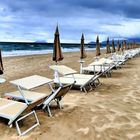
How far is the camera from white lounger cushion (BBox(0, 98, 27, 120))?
5168 mm

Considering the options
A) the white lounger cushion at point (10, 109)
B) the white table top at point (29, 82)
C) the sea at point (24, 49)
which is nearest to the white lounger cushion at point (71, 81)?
the white table top at point (29, 82)

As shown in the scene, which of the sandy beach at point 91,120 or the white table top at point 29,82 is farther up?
the white table top at point 29,82

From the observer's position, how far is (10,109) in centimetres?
556

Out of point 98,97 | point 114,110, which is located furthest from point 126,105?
point 98,97

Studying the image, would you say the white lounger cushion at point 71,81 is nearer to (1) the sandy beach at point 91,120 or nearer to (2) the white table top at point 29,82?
(1) the sandy beach at point 91,120

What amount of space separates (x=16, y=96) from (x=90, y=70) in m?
6.54

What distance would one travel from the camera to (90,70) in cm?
1273

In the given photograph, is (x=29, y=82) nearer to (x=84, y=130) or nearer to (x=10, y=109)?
(x=10, y=109)

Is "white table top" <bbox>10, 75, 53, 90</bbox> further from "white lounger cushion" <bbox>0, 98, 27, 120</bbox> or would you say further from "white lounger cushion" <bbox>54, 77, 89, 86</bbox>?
"white lounger cushion" <bbox>54, 77, 89, 86</bbox>

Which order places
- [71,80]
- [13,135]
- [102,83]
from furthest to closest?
1. [102,83]
2. [71,80]
3. [13,135]

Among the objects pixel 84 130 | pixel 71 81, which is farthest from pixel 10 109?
pixel 71 81

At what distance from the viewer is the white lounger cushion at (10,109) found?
17.0 ft

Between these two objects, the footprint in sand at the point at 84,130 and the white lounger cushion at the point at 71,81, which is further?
the white lounger cushion at the point at 71,81

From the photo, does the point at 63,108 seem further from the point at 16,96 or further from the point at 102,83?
the point at 102,83
